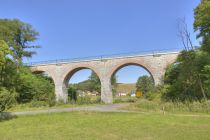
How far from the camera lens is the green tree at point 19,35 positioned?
3173 centimetres

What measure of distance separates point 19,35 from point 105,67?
13633 millimetres

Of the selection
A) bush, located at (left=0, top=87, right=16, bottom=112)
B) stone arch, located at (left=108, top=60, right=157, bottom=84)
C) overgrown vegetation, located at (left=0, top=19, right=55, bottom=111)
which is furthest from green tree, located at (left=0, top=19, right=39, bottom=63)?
bush, located at (left=0, top=87, right=16, bottom=112)

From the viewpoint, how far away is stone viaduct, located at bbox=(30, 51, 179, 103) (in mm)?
27189

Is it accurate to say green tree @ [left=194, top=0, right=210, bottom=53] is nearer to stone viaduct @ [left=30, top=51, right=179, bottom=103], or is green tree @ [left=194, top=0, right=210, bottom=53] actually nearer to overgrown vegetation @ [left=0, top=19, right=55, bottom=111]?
stone viaduct @ [left=30, top=51, right=179, bottom=103]

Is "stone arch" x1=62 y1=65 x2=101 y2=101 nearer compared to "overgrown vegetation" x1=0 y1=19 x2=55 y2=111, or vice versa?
"overgrown vegetation" x1=0 y1=19 x2=55 y2=111

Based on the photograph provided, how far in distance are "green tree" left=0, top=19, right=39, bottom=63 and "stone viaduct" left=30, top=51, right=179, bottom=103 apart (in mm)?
2659

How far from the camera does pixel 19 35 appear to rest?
33.8 meters

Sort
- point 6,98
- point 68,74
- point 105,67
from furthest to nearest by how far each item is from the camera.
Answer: point 68,74, point 105,67, point 6,98

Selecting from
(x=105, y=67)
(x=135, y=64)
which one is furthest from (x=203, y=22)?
(x=105, y=67)

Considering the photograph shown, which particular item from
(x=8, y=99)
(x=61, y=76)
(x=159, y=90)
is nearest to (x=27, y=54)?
(x=61, y=76)

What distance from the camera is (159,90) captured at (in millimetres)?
24062

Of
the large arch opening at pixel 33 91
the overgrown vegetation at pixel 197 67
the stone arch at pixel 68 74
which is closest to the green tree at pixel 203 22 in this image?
the overgrown vegetation at pixel 197 67

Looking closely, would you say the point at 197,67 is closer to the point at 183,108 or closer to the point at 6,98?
the point at 183,108

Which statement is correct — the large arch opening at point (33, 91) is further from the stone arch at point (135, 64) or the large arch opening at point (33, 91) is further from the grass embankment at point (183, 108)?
the grass embankment at point (183, 108)
